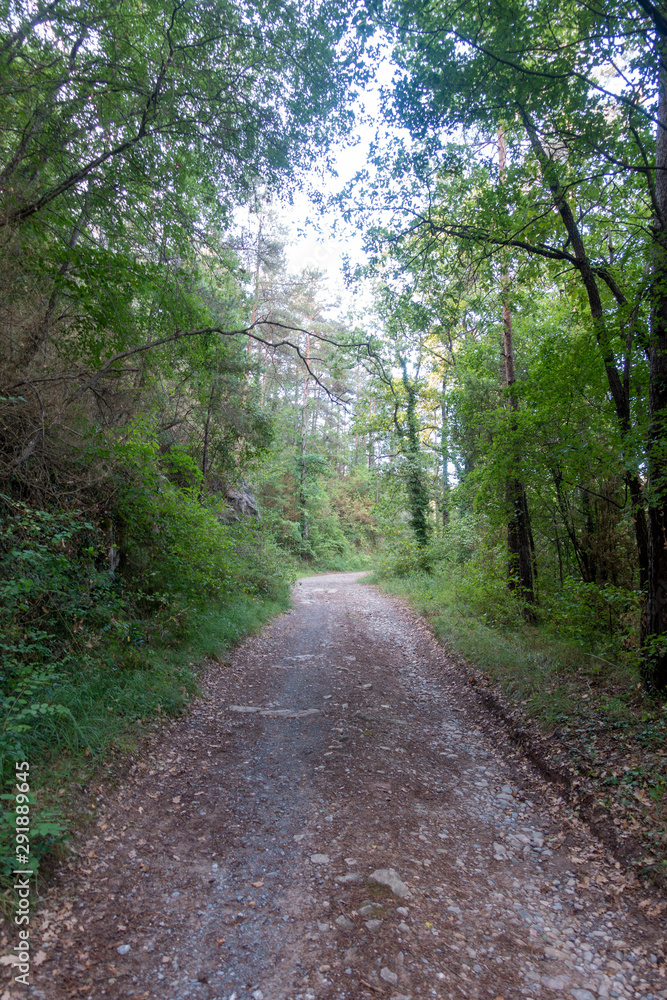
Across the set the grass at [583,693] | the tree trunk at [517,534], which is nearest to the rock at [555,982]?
the grass at [583,693]

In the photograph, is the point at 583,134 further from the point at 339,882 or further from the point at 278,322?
the point at 339,882

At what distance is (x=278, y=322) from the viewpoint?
6457mm

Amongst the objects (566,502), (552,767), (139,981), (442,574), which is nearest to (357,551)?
(442,574)

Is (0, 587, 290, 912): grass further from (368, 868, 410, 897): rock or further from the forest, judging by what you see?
(368, 868, 410, 897): rock

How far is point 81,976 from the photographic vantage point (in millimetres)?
2264

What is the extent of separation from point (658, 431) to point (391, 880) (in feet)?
14.5

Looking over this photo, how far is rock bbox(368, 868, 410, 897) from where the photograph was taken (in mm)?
2854

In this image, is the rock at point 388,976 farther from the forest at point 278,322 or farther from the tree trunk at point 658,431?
the tree trunk at point 658,431

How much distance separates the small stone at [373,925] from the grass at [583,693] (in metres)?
1.81

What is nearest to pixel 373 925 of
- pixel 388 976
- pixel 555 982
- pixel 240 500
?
pixel 388 976

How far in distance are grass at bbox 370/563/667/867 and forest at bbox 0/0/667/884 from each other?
3 centimetres

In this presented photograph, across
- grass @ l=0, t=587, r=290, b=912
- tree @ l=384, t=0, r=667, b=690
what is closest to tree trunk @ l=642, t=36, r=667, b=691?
tree @ l=384, t=0, r=667, b=690

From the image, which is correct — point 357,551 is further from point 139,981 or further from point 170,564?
point 139,981

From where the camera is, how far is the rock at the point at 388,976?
7.45 ft
